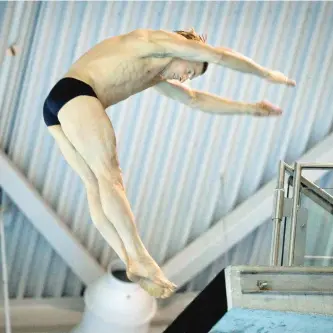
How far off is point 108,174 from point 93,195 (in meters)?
0.22

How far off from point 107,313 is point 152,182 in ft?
3.66

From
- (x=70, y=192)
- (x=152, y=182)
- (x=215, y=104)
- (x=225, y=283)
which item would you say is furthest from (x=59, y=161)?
(x=225, y=283)

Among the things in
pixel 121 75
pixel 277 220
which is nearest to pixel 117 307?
pixel 277 220

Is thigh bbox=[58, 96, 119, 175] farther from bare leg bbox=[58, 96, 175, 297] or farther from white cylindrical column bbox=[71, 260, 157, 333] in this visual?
white cylindrical column bbox=[71, 260, 157, 333]

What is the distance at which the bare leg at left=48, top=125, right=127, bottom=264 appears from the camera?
2.41m

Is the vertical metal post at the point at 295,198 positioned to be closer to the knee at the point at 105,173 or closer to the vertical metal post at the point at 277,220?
the vertical metal post at the point at 277,220

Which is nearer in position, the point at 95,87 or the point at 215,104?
the point at 95,87

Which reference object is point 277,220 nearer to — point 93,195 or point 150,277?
point 150,277

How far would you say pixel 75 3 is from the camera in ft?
13.1

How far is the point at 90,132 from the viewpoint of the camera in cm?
232

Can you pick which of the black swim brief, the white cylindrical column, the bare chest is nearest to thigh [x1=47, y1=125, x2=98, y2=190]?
the black swim brief

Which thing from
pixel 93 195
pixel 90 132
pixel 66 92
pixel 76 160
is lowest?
pixel 93 195

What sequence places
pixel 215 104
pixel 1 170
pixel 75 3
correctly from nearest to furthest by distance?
pixel 215 104 < pixel 75 3 < pixel 1 170

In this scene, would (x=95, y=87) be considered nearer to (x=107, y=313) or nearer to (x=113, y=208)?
(x=113, y=208)
